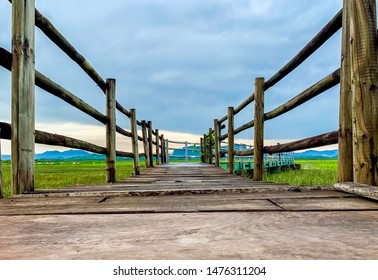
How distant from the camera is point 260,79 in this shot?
3365 mm

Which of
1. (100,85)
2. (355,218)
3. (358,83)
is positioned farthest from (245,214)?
(100,85)

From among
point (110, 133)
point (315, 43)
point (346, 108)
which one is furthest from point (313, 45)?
point (110, 133)

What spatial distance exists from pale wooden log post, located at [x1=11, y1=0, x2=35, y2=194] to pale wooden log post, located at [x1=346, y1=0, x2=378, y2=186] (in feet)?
5.83

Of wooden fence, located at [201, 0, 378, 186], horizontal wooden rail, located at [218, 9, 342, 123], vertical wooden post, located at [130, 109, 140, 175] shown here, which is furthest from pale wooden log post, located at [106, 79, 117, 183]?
wooden fence, located at [201, 0, 378, 186]

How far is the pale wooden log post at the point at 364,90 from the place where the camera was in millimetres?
1648

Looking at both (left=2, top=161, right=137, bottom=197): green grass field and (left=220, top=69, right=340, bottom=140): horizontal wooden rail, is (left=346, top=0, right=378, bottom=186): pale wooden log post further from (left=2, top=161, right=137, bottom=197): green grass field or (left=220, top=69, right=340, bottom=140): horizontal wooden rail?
(left=2, top=161, right=137, bottom=197): green grass field

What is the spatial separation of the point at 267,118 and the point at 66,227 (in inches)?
104

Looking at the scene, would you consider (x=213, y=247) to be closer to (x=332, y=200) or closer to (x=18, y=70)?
(x=332, y=200)

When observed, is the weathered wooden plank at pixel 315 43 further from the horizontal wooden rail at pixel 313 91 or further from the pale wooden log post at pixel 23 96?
the pale wooden log post at pixel 23 96

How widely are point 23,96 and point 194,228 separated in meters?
1.31

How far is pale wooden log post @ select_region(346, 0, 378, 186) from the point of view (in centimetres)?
165

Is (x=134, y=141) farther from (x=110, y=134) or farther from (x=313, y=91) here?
(x=313, y=91)

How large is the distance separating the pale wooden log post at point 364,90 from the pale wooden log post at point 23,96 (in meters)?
1.78

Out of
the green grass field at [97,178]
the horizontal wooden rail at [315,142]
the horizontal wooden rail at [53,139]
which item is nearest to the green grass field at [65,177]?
the green grass field at [97,178]
